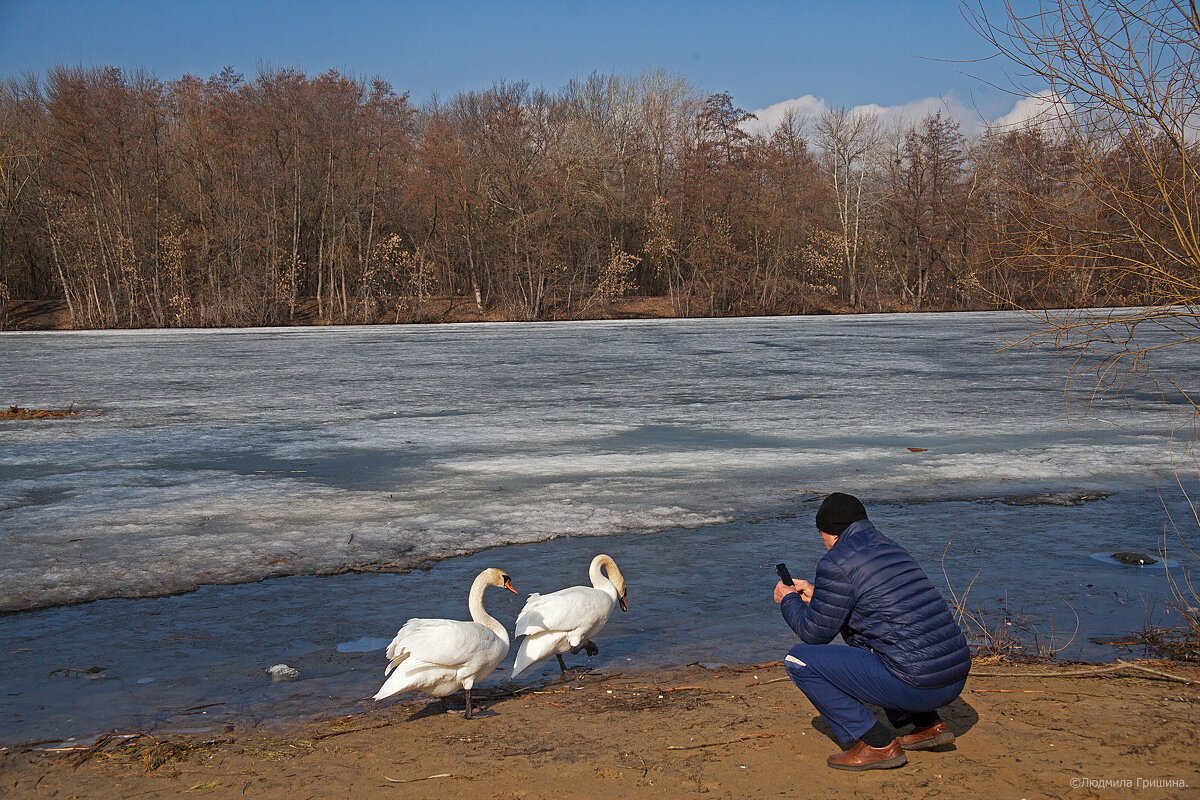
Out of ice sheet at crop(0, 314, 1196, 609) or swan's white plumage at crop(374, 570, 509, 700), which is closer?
swan's white plumage at crop(374, 570, 509, 700)

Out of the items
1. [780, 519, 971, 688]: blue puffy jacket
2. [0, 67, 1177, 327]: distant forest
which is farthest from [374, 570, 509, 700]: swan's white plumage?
[0, 67, 1177, 327]: distant forest

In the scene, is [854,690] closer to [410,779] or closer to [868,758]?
[868,758]

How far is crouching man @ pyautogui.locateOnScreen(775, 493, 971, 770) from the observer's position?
154 inches

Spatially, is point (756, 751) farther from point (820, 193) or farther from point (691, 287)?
point (820, 193)

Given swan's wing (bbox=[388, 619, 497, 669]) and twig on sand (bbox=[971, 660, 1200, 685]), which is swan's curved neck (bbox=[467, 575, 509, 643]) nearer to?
swan's wing (bbox=[388, 619, 497, 669])

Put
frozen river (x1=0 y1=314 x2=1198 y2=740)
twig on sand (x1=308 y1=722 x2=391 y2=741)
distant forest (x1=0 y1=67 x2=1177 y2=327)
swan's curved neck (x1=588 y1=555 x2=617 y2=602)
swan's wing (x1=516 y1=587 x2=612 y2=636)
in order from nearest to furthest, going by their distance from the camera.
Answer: twig on sand (x1=308 y1=722 x2=391 y2=741), swan's wing (x1=516 y1=587 x2=612 y2=636), swan's curved neck (x1=588 y1=555 x2=617 y2=602), frozen river (x1=0 y1=314 x2=1198 y2=740), distant forest (x1=0 y1=67 x2=1177 y2=327)

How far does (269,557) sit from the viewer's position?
7.62 m

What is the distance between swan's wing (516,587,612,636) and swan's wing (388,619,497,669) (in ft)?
1.31

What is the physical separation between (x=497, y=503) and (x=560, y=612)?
420 centimetres

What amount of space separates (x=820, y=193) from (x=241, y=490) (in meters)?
43.6

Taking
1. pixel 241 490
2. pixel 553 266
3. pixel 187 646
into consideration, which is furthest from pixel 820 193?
pixel 187 646

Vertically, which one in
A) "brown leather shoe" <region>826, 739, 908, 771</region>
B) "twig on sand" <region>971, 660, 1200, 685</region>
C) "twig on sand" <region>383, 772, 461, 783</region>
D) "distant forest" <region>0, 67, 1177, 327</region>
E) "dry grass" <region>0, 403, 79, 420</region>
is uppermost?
"distant forest" <region>0, 67, 1177, 327</region>

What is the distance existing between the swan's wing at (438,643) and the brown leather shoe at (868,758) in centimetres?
170

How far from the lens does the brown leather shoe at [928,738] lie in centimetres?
409
